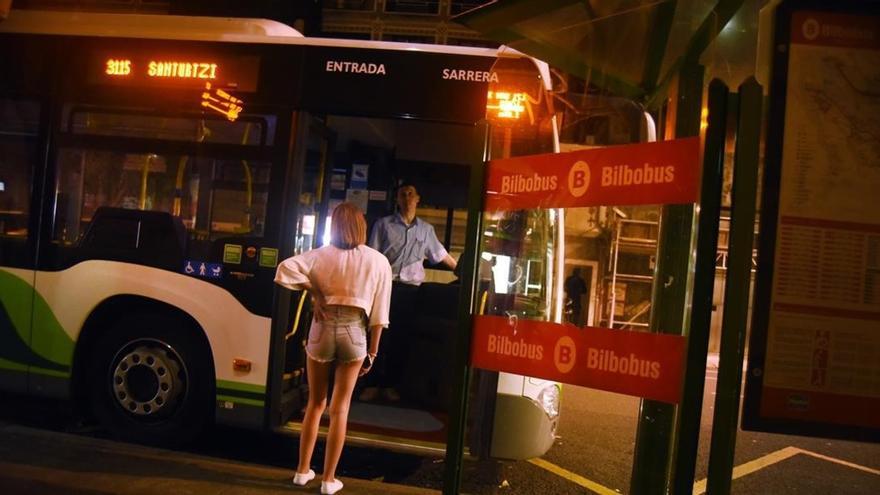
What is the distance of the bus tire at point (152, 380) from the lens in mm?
4969

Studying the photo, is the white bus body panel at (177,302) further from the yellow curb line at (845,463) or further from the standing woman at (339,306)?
the yellow curb line at (845,463)

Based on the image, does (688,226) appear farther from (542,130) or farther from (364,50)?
(364,50)

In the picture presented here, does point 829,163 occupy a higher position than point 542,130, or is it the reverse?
point 542,130

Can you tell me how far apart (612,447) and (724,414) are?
4.59 metres

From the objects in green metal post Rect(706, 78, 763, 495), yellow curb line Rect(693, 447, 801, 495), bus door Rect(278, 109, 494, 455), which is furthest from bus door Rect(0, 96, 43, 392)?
yellow curb line Rect(693, 447, 801, 495)

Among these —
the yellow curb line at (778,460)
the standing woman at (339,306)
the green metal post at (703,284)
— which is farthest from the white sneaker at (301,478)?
the yellow curb line at (778,460)

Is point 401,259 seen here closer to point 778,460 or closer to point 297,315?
point 297,315

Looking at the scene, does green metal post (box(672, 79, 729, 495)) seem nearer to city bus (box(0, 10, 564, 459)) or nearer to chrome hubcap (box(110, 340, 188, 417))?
city bus (box(0, 10, 564, 459))

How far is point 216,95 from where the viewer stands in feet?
16.3

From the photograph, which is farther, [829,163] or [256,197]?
[256,197]

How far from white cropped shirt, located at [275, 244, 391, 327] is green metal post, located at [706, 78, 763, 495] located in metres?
2.47

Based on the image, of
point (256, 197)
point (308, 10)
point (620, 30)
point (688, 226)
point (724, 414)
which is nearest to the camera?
point (724, 414)

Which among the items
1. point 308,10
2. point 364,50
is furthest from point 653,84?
point 308,10

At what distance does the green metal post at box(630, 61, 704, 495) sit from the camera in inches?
105
